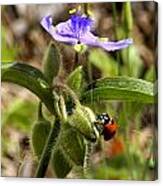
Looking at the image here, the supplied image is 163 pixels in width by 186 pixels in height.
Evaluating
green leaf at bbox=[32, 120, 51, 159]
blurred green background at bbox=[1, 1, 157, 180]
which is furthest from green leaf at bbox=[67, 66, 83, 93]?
green leaf at bbox=[32, 120, 51, 159]

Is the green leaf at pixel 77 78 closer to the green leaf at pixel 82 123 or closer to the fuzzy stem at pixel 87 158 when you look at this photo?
the green leaf at pixel 82 123

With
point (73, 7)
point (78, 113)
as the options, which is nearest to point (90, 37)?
point (73, 7)

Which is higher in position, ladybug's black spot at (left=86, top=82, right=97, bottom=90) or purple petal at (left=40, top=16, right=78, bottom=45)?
purple petal at (left=40, top=16, right=78, bottom=45)

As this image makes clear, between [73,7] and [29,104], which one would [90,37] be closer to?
[73,7]

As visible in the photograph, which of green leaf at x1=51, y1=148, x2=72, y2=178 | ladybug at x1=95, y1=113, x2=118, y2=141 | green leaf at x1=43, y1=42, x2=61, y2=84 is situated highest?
green leaf at x1=43, y1=42, x2=61, y2=84

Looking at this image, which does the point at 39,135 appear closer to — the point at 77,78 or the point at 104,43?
the point at 77,78

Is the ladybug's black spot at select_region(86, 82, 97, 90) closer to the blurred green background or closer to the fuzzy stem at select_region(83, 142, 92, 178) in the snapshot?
the blurred green background

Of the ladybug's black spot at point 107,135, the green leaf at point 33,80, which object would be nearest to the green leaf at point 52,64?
the green leaf at point 33,80
